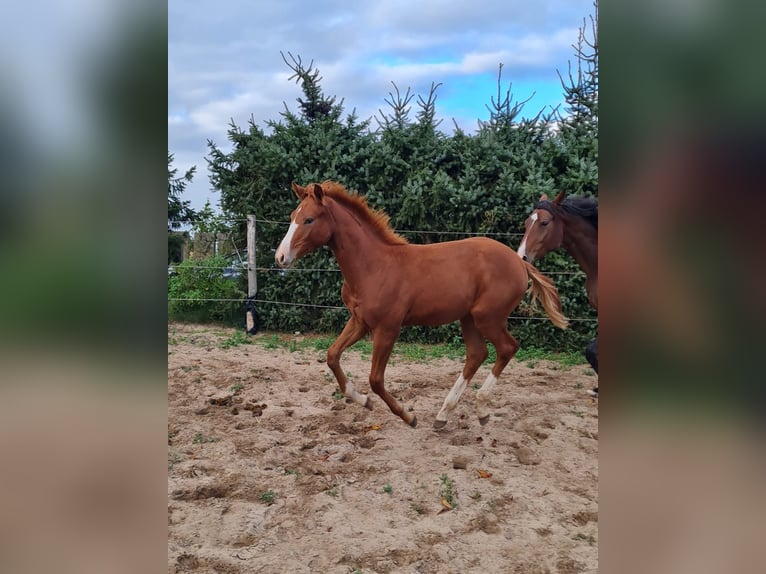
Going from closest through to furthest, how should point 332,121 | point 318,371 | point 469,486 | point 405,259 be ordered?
1. point 469,486
2. point 405,259
3. point 318,371
4. point 332,121

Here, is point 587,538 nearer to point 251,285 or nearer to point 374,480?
point 374,480

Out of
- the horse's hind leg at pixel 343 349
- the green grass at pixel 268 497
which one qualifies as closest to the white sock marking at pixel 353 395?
the horse's hind leg at pixel 343 349

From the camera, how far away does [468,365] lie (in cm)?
388

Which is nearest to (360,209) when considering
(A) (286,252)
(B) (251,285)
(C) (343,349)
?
(A) (286,252)

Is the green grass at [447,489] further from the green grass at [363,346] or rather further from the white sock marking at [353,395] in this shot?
the green grass at [363,346]

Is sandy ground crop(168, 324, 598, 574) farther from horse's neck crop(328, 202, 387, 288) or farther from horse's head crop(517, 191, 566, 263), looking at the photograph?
horse's head crop(517, 191, 566, 263)

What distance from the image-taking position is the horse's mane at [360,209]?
3.57 m

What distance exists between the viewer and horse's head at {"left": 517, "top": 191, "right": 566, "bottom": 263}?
4117 mm

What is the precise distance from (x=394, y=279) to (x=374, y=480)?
1.35 m

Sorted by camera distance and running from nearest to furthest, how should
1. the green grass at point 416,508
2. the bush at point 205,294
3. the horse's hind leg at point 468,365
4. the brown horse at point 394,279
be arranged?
the green grass at point 416,508
the brown horse at point 394,279
the horse's hind leg at point 468,365
the bush at point 205,294

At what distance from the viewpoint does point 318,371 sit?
5473 millimetres
